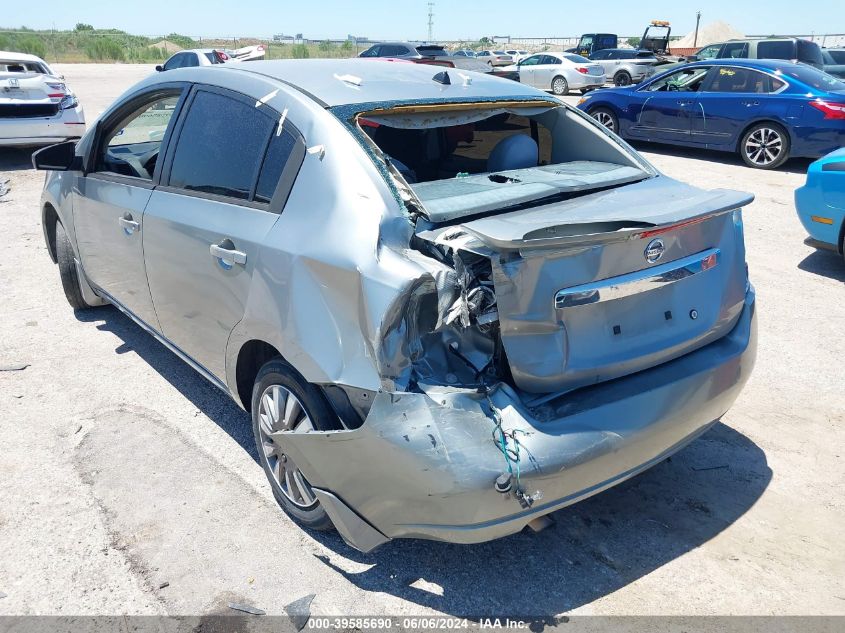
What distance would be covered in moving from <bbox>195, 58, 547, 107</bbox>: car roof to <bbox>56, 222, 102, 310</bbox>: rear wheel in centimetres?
209

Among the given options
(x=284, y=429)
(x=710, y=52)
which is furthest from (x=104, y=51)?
(x=284, y=429)

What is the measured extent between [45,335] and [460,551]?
3.59m

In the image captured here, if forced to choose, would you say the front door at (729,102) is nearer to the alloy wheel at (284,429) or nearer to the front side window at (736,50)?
the front side window at (736,50)

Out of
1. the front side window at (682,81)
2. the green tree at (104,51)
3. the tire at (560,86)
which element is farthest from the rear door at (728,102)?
the green tree at (104,51)

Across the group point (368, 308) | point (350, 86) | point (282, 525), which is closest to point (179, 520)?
point (282, 525)

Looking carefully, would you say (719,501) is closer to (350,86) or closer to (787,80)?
(350,86)

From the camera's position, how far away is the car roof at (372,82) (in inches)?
120

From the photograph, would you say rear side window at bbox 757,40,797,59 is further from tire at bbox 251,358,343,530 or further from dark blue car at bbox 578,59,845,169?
tire at bbox 251,358,343,530

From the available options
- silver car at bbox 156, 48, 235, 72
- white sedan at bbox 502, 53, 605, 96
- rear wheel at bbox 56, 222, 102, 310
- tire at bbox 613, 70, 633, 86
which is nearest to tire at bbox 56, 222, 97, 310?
rear wheel at bbox 56, 222, 102, 310

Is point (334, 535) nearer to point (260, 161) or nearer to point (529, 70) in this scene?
point (260, 161)

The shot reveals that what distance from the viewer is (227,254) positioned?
2.97m

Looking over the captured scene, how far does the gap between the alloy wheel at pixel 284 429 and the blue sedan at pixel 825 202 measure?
4.90 metres

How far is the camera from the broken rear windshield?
288 centimetres

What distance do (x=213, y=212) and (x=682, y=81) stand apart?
10.4 meters
